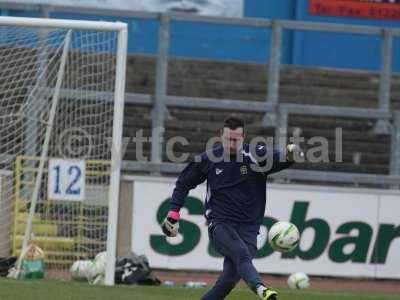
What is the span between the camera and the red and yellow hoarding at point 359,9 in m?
25.5

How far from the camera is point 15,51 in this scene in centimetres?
1658

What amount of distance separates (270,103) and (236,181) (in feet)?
26.4

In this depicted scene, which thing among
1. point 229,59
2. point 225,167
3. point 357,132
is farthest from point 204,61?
point 225,167

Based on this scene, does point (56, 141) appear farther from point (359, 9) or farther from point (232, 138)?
point (359, 9)

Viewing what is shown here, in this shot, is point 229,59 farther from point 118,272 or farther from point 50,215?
point 118,272

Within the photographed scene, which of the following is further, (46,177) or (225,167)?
(46,177)

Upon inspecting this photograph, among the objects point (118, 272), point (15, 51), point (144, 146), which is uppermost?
point (15, 51)

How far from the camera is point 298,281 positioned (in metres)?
16.9

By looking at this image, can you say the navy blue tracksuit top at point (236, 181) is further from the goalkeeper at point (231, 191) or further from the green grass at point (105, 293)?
the green grass at point (105, 293)

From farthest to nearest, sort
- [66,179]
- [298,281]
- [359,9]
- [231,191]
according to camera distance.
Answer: [359,9], [66,179], [298,281], [231,191]

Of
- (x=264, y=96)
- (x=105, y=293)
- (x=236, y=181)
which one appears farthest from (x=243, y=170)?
(x=264, y=96)

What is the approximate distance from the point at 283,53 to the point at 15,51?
961cm

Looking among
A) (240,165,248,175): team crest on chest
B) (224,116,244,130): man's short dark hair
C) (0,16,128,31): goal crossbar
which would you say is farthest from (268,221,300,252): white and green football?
(0,16,128,31): goal crossbar

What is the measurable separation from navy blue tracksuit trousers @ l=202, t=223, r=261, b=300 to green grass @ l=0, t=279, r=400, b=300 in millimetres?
1400
